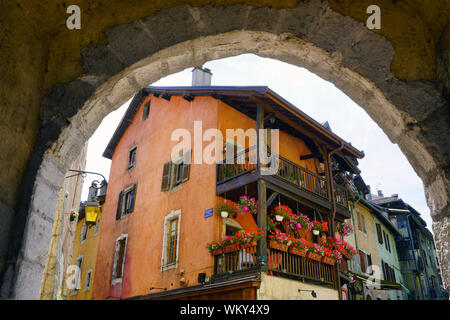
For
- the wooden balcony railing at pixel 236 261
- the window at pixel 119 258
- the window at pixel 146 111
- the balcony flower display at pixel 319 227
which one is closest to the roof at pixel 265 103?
the window at pixel 146 111

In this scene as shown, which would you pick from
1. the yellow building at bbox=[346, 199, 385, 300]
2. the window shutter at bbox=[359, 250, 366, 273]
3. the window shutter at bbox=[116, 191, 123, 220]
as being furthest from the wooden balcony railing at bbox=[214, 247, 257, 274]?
the window shutter at bbox=[359, 250, 366, 273]

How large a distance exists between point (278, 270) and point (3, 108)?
8.31m

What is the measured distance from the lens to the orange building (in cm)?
973

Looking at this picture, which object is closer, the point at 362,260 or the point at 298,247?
the point at 298,247

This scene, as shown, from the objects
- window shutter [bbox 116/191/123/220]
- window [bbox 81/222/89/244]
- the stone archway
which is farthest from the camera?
window [bbox 81/222/89/244]

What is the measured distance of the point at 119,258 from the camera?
14.3m

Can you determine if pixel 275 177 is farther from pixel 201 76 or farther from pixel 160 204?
pixel 201 76

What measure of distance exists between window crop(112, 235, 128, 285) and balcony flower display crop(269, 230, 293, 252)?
6665 millimetres

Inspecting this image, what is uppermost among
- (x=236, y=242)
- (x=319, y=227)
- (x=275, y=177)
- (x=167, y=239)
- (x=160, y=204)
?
(x=160, y=204)

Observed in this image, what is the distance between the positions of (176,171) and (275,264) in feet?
16.7

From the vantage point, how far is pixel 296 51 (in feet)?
8.04

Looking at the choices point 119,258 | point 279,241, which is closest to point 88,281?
point 119,258

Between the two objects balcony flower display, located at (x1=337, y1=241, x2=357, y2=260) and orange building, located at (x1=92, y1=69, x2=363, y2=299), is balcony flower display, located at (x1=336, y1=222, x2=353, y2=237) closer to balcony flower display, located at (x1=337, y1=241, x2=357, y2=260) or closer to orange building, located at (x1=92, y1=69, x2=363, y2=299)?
orange building, located at (x1=92, y1=69, x2=363, y2=299)

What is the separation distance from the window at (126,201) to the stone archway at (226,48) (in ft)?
41.8
